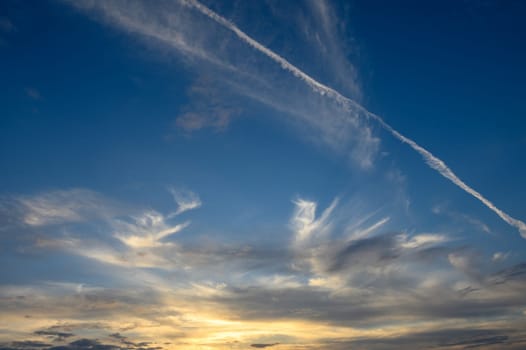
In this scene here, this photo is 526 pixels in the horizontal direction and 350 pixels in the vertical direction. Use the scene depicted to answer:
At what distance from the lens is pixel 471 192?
107312 millimetres

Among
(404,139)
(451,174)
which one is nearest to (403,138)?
(404,139)

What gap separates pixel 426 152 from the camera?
357 feet

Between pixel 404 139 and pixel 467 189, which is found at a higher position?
pixel 404 139

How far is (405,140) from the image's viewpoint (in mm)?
103000

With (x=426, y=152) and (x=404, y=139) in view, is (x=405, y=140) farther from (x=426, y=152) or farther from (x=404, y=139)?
(x=426, y=152)

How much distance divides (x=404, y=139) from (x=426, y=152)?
12586mm

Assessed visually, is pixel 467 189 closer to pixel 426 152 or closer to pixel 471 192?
pixel 471 192

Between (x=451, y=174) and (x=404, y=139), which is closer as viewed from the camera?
(x=404, y=139)

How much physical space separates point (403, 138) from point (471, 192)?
3136cm

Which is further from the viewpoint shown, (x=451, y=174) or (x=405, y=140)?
(x=451, y=174)

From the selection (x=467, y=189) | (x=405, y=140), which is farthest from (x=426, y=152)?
(x=467, y=189)

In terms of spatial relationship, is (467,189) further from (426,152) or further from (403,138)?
(403,138)

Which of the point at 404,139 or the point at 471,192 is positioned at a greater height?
the point at 404,139

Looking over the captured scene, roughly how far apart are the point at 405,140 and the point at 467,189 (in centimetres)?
2940
